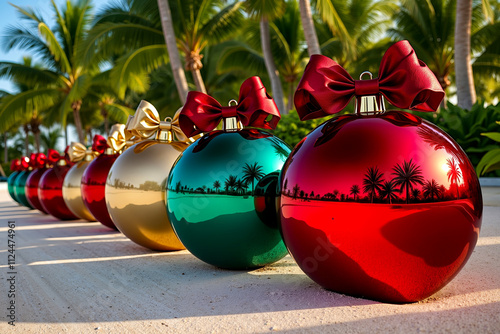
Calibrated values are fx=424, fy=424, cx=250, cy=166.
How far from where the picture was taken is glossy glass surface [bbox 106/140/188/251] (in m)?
3.68

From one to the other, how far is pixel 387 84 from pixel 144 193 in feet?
7.37

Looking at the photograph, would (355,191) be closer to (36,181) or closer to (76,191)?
(76,191)

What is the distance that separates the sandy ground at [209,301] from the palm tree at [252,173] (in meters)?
0.69

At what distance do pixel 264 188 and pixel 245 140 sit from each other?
1.22ft

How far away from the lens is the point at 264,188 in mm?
2879

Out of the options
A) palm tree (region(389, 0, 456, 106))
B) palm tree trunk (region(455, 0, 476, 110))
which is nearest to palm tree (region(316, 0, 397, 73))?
palm tree (region(389, 0, 456, 106))

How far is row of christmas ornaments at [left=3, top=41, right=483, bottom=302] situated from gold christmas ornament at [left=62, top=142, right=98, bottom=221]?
332cm

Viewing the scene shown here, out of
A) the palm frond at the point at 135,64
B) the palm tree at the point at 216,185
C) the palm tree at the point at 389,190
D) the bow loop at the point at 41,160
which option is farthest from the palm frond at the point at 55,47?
the palm tree at the point at 389,190

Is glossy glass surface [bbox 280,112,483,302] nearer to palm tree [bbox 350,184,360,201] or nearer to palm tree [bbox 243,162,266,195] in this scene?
palm tree [bbox 350,184,360,201]

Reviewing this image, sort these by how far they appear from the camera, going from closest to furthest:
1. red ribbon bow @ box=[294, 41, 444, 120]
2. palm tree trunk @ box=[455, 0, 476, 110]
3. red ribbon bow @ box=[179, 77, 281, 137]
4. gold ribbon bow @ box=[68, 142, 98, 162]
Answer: red ribbon bow @ box=[294, 41, 444, 120]
red ribbon bow @ box=[179, 77, 281, 137]
gold ribbon bow @ box=[68, 142, 98, 162]
palm tree trunk @ box=[455, 0, 476, 110]

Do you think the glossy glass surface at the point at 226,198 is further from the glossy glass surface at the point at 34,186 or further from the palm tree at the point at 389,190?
the glossy glass surface at the point at 34,186

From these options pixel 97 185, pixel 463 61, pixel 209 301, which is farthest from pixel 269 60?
pixel 209 301

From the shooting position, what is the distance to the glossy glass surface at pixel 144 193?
3678 mm

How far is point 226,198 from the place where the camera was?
2.84 meters
